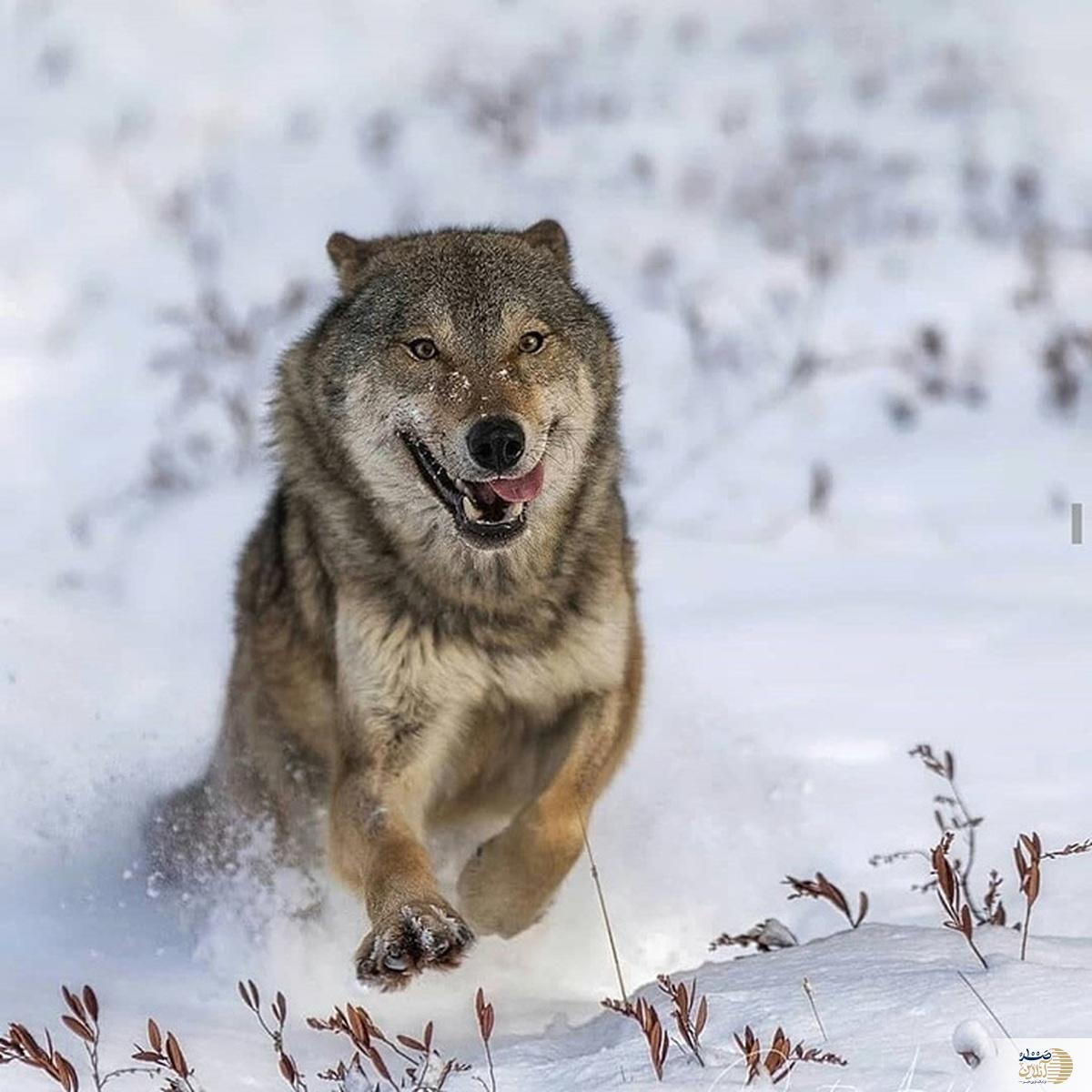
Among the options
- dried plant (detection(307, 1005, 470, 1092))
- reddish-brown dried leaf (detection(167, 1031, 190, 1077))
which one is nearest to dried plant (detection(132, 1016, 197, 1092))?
reddish-brown dried leaf (detection(167, 1031, 190, 1077))

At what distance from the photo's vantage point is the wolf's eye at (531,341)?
13.6ft

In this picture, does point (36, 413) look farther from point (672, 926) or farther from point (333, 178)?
point (672, 926)

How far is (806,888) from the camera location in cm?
321

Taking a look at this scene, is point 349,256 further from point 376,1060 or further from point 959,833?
point 376,1060

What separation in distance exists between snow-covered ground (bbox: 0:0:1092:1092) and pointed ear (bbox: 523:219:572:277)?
1.57m

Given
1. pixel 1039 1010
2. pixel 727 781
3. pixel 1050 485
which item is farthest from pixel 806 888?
pixel 1050 485

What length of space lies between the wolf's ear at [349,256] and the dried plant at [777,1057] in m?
2.56

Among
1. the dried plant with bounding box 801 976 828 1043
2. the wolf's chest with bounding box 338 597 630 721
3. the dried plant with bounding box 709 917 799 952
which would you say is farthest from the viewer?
the wolf's chest with bounding box 338 597 630 721

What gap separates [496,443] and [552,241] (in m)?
1.08

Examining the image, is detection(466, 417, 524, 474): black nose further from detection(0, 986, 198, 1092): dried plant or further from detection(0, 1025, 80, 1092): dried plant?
detection(0, 1025, 80, 1092): dried plant

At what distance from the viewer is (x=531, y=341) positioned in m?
4.16

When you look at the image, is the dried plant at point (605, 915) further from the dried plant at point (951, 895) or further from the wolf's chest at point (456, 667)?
the dried plant at point (951, 895)

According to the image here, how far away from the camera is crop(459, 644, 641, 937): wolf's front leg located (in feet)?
13.5

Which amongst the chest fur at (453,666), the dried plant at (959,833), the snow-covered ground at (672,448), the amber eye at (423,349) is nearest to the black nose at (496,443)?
the amber eye at (423,349)
